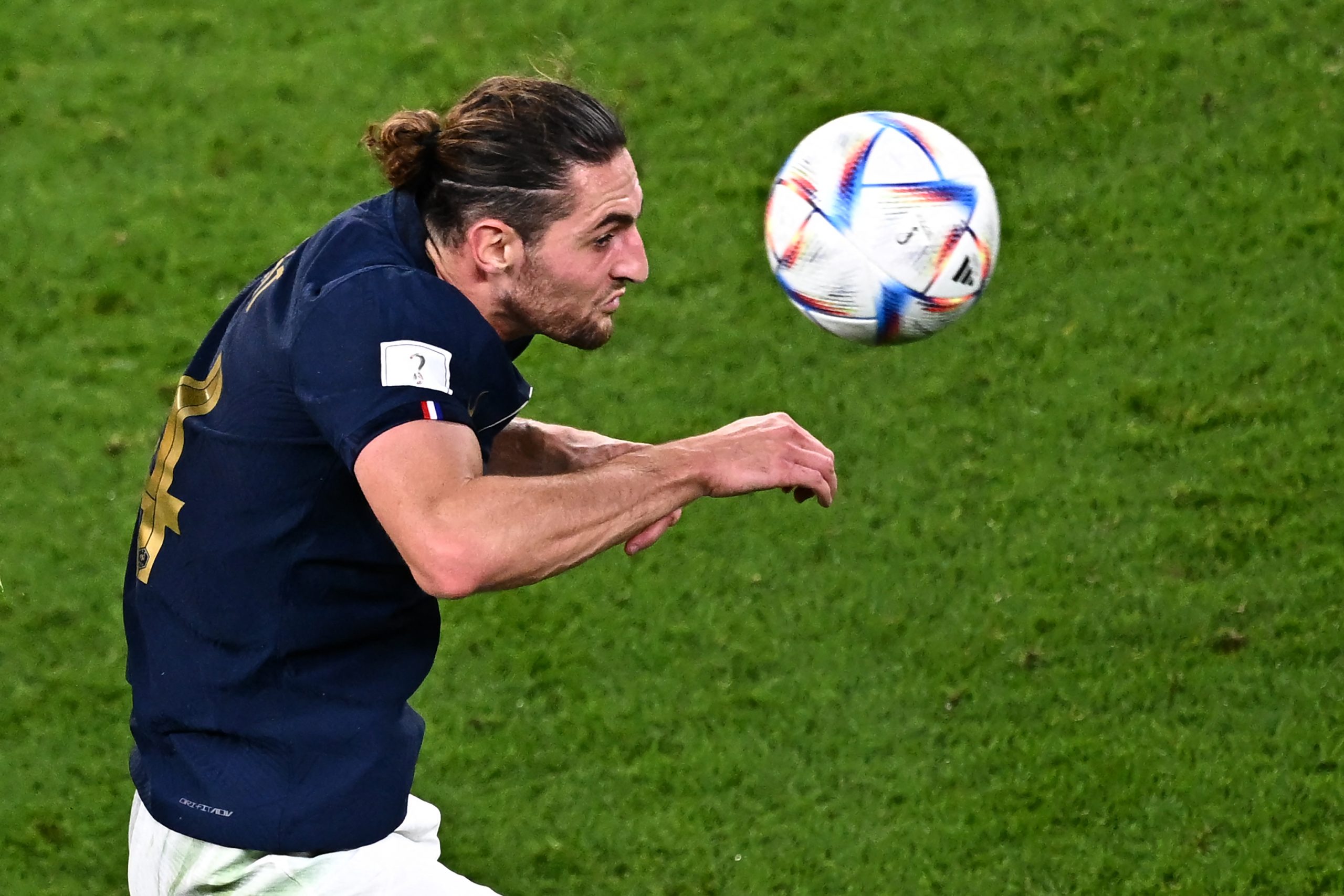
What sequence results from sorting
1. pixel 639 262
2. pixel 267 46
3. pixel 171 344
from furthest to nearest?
1. pixel 267 46
2. pixel 171 344
3. pixel 639 262

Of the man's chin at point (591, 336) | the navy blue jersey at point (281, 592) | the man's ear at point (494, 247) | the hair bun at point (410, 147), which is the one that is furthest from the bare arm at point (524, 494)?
the hair bun at point (410, 147)

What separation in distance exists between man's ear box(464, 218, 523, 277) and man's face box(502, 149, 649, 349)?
0.03m

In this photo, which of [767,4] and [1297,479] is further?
[767,4]

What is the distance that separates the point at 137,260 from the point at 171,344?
23.7 inches

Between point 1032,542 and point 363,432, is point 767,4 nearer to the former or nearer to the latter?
point 1032,542

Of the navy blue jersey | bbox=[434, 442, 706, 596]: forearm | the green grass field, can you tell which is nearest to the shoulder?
the navy blue jersey

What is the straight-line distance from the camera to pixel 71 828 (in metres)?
5.18

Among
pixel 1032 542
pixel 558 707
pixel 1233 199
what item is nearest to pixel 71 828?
pixel 558 707

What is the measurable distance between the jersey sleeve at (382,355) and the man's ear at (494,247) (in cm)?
21

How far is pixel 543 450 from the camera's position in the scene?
13.9 ft

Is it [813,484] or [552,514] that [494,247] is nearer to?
[552,514]

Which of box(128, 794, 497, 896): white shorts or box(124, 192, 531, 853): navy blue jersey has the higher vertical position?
box(124, 192, 531, 853): navy blue jersey

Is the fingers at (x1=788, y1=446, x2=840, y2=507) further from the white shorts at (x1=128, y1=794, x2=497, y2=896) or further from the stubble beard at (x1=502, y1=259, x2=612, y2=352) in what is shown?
the white shorts at (x1=128, y1=794, x2=497, y2=896)

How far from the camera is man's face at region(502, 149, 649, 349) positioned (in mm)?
3521
